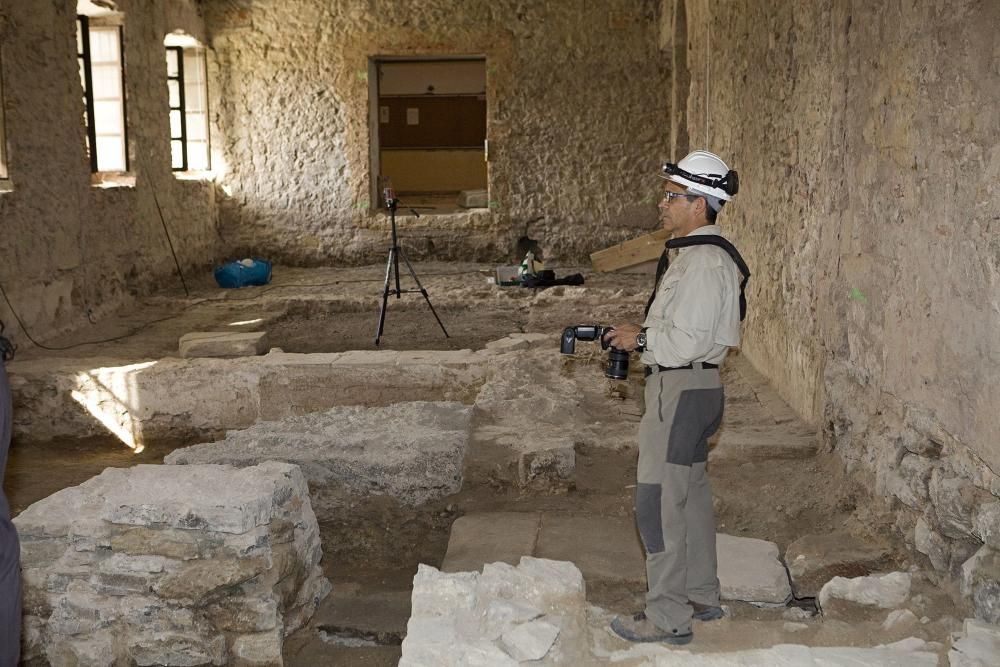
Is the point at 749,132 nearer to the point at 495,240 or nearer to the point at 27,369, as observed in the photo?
the point at 27,369

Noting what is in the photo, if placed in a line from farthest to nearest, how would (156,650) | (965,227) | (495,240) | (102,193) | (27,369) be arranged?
(495,240) < (102,193) < (27,369) < (156,650) < (965,227)

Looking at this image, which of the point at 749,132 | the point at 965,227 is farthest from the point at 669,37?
the point at 965,227

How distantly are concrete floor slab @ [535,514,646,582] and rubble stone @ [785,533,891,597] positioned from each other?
552 millimetres

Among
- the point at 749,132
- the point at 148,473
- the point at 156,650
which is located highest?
the point at 749,132

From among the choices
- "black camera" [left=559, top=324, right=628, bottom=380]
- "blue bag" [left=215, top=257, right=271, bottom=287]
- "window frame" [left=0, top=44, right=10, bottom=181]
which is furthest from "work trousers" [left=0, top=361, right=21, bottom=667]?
"blue bag" [left=215, top=257, right=271, bottom=287]

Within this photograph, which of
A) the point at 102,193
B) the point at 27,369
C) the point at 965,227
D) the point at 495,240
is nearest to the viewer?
the point at 965,227

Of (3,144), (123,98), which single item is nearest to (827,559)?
(3,144)

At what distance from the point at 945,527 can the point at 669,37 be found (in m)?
8.47

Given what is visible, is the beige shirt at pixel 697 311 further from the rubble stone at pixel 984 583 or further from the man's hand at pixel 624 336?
the rubble stone at pixel 984 583

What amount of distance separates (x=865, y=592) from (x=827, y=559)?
0.35 m

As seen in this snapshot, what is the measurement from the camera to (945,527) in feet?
10.1

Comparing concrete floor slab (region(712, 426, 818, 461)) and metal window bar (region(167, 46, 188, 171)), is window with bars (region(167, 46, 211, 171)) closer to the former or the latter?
metal window bar (region(167, 46, 188, 171))

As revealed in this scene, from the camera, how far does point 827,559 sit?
136 inches

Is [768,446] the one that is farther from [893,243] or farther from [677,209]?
[677,209]
